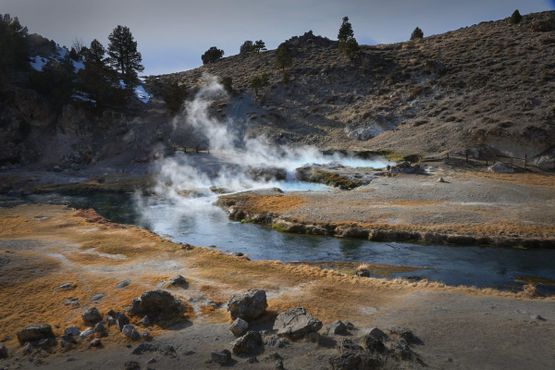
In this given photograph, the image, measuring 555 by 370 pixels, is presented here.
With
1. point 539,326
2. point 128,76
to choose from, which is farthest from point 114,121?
point 539,326

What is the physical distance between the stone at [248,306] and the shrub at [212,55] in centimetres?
13913

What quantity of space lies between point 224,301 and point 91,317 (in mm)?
6518

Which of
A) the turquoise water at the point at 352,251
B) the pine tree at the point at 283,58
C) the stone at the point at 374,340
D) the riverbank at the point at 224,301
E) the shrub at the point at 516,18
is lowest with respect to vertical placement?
the turquoise water at the point at 352,251

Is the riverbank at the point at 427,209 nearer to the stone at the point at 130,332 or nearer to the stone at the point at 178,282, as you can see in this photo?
the stone at the point at 178,282

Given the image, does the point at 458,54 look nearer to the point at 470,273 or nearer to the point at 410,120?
the point at 410,120

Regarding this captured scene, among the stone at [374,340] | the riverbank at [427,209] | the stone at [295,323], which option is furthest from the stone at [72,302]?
the riverbank at [427,209]

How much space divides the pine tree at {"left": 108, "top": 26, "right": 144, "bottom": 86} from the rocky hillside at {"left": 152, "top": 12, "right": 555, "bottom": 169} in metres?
15.5

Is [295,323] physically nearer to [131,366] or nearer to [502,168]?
[131,366]

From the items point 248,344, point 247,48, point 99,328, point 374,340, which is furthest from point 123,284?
point 247,48

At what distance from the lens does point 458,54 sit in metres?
100

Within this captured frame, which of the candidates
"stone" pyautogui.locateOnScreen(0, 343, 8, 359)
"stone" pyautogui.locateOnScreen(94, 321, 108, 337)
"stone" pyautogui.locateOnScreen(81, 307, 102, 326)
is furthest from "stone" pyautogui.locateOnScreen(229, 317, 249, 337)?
"stone" pyautogui.locateOnScreen(0, 343, 8, 359)

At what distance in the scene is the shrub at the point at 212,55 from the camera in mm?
152000

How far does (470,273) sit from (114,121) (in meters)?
82.8

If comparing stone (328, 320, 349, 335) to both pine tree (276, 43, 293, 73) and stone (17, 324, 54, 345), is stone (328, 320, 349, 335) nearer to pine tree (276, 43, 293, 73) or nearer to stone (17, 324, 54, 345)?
stone (17, 324, 54, 345)
